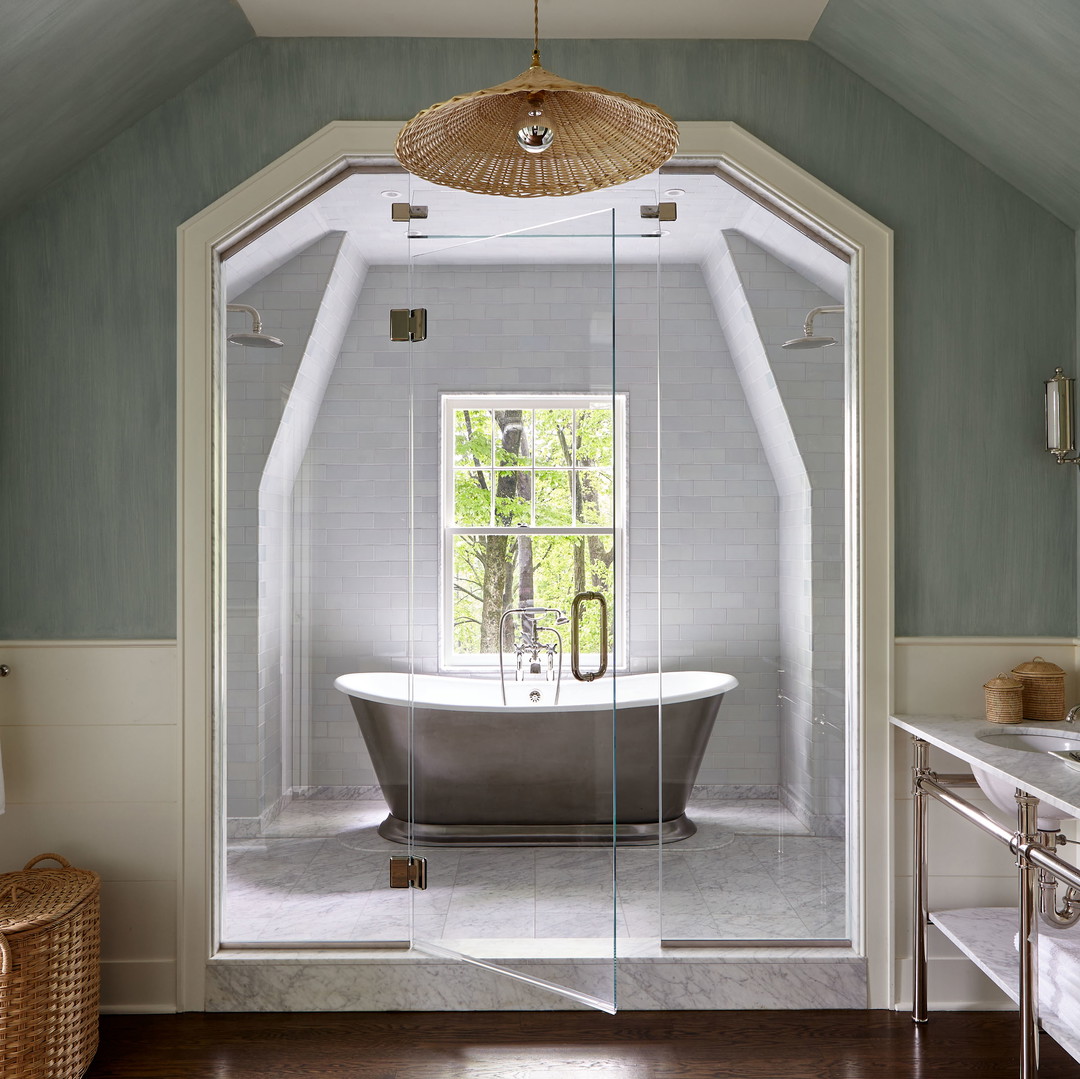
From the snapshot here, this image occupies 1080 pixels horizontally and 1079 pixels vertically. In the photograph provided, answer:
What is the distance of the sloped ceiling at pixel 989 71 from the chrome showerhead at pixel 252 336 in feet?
6.38

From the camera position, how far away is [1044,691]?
2699 millimetres

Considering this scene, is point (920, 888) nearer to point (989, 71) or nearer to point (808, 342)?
point (808, 342)

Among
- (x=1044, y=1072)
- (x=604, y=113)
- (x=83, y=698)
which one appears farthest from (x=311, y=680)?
(x=1044, y=1072)

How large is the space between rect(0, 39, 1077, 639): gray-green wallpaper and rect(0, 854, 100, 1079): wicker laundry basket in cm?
77

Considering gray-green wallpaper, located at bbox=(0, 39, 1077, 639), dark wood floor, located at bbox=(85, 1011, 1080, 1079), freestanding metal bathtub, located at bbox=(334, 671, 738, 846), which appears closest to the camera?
dark wood floor, located at bbox=(85, 1011, 1080, 1079)

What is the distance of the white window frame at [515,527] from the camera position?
2.75m

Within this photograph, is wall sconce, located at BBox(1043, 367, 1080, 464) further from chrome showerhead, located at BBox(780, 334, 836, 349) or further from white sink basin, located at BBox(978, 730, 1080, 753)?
white sink basin, located at BBox(978, 730, 1080, 753)

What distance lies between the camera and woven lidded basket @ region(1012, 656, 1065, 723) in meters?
2.69

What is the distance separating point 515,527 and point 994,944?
176 cm

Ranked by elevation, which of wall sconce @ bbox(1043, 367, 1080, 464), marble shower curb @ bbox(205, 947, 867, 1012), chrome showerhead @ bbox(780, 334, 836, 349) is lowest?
marble shower curb @ bbox(205, 947, 867, 1012)

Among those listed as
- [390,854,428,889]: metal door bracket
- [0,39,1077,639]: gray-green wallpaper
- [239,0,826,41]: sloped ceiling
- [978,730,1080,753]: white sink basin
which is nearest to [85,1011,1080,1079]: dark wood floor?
[390,854,428,889]: metal door bracket

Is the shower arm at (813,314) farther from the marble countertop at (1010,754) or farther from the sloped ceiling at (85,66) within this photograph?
the sloped ceiling at (85,66)

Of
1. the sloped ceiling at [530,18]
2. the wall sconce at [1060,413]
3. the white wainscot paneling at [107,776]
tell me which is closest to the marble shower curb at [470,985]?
the white wainscot paneling at [107,776]

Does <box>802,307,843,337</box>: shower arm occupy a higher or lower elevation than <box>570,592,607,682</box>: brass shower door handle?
higher
